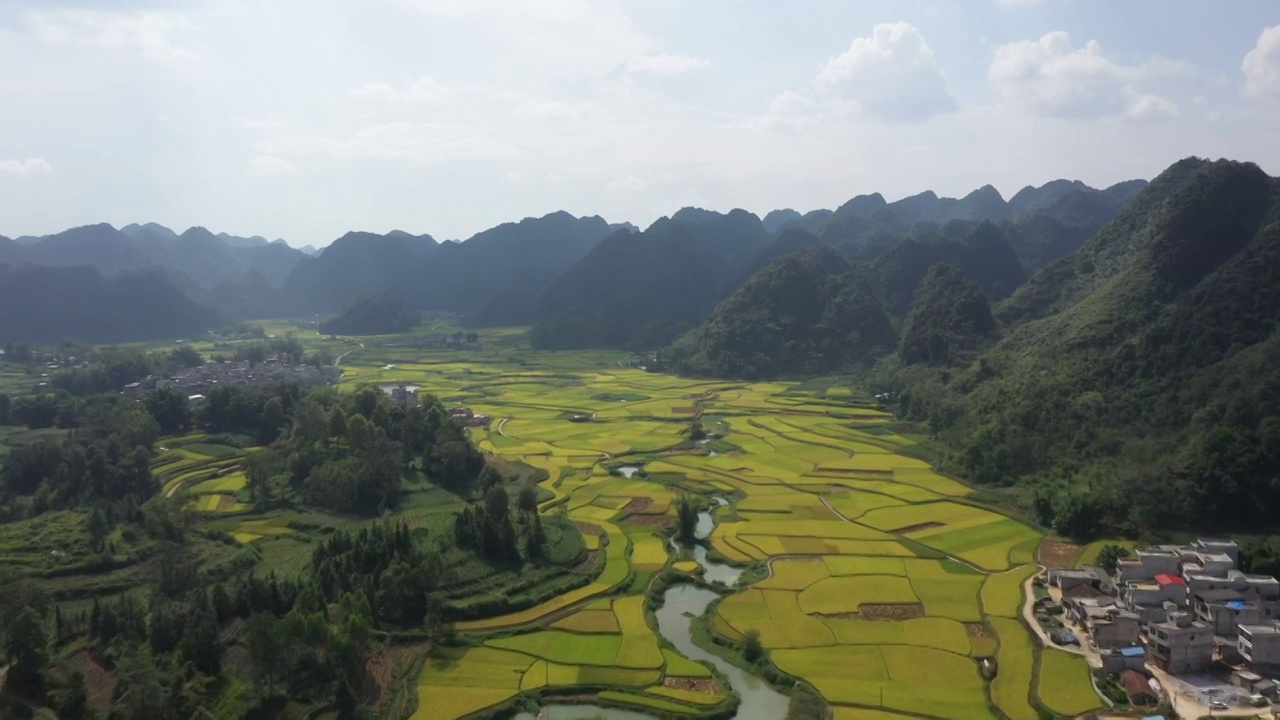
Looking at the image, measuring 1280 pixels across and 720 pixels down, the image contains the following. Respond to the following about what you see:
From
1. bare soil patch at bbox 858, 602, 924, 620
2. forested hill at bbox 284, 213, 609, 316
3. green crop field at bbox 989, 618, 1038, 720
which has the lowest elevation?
bare soil patch at bbox 858, 602, 924, 620

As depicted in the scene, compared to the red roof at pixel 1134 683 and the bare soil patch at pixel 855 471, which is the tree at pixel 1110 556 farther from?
the bare soil patch at pixel 855 471

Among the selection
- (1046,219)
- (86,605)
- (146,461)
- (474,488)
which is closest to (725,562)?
(474,488)

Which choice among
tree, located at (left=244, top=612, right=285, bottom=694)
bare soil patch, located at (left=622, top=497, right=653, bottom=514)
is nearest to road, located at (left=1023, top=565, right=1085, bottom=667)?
bare soil patch, located at (left=622, top=497, right=653, bottom=514)

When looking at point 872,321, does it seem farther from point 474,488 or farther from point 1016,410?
point 474,488

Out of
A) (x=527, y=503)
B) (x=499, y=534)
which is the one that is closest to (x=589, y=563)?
(x=499, y=534)

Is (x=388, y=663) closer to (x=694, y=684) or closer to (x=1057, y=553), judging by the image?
(x=694, y=684)

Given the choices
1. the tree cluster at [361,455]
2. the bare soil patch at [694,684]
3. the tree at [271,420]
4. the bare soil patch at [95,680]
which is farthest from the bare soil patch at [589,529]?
the tree at [271,420]

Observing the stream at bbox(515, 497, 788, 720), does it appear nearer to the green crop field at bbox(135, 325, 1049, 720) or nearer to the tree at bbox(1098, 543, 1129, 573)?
the green crop field at bbox(135, 325, 1049, 720)
